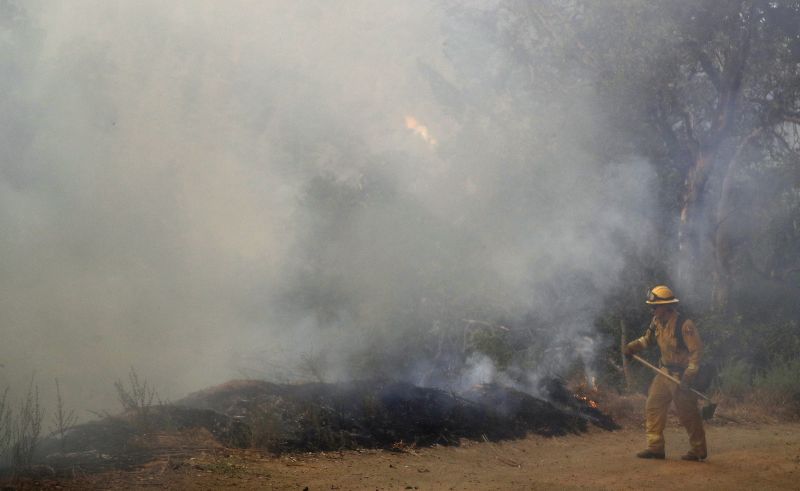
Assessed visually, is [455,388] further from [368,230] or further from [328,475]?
[368,230]

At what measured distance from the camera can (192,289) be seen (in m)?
15.0

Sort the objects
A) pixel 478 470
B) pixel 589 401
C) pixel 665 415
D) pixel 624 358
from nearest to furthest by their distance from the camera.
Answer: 1. pixel 478 470
2. pixel 665 415
3. pixel 589 401
4. pixel 624 358

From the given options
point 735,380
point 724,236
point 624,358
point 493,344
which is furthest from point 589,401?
point 724,236

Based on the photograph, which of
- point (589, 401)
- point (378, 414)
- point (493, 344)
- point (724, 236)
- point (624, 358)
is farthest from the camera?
point (493, 344)

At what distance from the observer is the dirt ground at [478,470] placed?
6.20 m

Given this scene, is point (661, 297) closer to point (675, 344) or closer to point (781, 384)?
point (675, 344)

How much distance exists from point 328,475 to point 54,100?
1167 cm

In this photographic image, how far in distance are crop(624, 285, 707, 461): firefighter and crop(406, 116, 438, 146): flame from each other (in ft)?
35.2

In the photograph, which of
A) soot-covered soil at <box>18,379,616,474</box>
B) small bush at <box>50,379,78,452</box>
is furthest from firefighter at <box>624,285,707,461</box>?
small bush at <box>50,379,78,452</box>

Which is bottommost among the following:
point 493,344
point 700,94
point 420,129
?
point 493,344

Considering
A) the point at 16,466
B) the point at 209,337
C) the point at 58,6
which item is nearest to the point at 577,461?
the point at 16,466

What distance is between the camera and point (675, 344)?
8117 mm

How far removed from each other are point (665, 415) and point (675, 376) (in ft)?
1.56

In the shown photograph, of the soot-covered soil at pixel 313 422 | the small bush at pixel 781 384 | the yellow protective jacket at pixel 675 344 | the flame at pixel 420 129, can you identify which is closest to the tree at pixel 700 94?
the small bush at pixel 781 384
